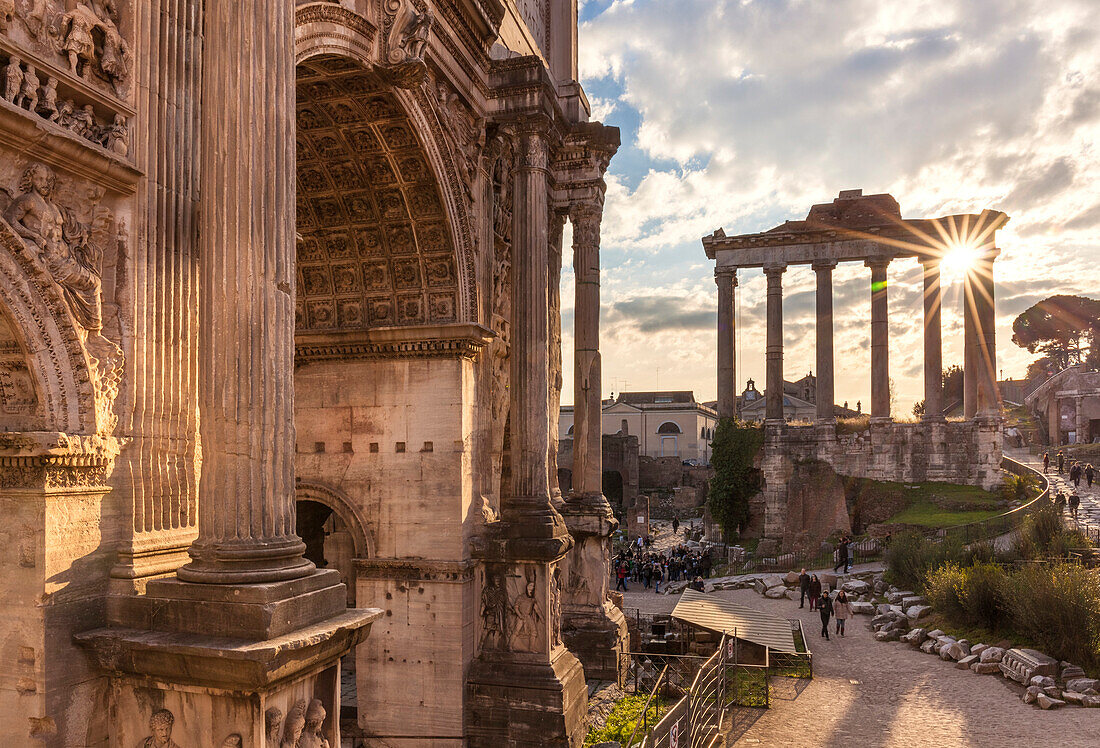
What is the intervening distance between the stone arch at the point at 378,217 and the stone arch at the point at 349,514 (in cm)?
215

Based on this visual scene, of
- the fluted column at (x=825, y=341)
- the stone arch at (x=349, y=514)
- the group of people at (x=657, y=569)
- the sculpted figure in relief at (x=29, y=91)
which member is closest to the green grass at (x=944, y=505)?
the fluted column at (x=825, y=341)

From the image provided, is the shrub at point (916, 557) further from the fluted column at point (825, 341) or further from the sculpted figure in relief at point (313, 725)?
the sculpted figure in relief at point (313, 725)

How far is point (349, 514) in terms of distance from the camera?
33.5 ft

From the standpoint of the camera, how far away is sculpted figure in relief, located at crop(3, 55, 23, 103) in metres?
3.89

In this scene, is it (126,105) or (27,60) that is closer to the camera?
Answer: (27,60)

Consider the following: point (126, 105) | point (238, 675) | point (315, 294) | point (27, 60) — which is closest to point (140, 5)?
point (126, 105)

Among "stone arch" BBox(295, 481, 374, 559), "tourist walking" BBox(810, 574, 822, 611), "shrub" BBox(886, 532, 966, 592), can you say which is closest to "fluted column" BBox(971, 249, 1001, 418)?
"shrub" BBox(886, 532, 966, 592)

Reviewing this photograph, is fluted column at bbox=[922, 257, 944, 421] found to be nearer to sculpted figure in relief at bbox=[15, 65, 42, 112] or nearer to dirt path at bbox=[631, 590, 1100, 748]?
dirt path at bbox=[631, 590, 1100, 748]

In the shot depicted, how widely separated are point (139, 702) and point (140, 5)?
4.21m

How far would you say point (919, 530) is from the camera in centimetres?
2684

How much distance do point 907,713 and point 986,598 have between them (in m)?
5.37

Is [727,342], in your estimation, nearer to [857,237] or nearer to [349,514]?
[857,237]

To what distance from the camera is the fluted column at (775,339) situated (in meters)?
34.7

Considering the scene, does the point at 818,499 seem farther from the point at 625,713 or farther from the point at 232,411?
the point at 232,411
